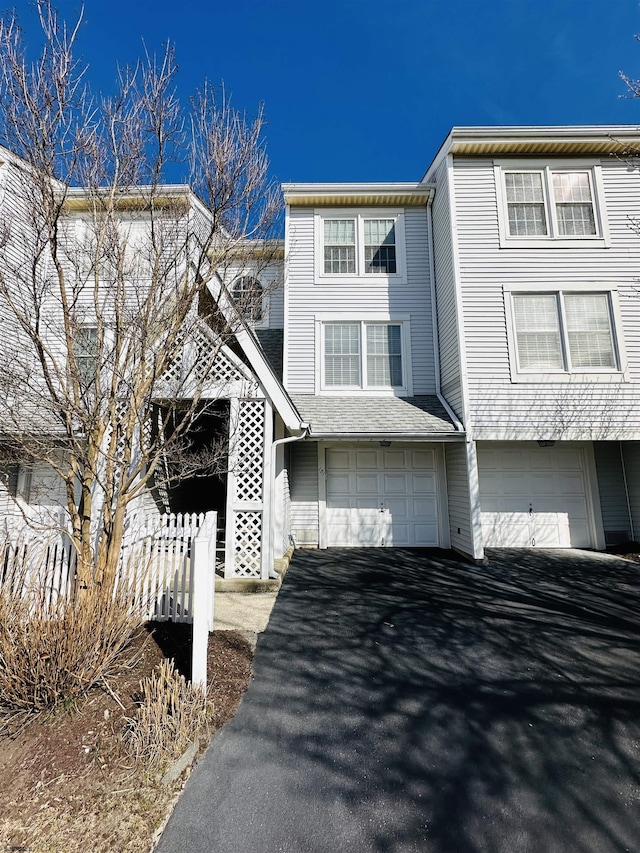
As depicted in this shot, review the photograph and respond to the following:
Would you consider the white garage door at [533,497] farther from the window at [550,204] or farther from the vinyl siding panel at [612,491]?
the window at [550,204]

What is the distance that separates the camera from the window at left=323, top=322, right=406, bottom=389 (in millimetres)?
9648

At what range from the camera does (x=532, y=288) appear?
8.59 metres

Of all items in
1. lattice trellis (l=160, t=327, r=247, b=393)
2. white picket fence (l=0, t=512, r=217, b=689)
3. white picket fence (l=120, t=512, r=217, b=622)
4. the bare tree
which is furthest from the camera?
lattice trellis (l=160, t=327, r=247, b=393)

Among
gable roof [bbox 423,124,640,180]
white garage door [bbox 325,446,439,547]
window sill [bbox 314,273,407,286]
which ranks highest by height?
gable roof [bbox 423,124,640,180]

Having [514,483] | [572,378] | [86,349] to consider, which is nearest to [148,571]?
[86,349]

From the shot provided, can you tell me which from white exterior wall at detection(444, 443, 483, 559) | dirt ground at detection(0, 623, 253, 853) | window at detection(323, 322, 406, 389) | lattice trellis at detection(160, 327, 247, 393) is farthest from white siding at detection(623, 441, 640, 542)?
dirt ground at detection(0, 623, 253, 853)

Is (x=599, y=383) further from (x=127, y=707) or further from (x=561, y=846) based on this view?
(x=127, y=707)

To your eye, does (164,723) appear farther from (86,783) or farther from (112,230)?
(112,230)

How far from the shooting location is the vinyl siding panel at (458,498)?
26.4ft

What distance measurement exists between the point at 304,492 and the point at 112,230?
664 centimetres

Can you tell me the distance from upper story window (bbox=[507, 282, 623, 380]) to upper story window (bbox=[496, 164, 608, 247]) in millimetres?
1424

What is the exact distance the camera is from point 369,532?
916 centimetres

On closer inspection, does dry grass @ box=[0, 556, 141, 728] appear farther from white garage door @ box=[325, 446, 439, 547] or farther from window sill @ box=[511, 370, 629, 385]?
window sill @ box=[511, 370, 629, 385]

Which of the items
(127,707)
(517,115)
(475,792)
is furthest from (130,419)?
(517,115)
